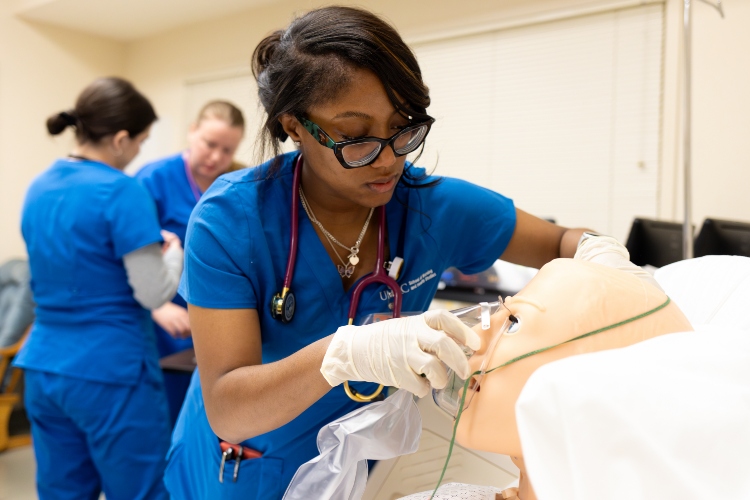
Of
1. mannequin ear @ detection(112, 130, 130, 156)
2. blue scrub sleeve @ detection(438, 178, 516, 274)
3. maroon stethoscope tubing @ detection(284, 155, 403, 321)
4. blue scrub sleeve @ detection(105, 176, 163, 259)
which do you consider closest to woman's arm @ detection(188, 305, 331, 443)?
maroon stethoscope tubing @ detection(284, 155, 403, 321)

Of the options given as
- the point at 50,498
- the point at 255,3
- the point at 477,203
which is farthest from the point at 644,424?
the point at 255,3

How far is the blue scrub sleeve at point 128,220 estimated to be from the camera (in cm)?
176

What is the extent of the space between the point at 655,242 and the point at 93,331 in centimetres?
169

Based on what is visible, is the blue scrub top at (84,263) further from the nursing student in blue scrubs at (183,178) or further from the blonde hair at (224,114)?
the blonde hair at (224,114)

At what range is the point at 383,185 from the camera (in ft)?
3.43

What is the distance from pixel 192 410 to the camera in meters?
1.26

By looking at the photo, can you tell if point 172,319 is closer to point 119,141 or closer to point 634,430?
point 119,141

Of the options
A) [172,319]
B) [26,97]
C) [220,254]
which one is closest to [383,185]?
[220,254]

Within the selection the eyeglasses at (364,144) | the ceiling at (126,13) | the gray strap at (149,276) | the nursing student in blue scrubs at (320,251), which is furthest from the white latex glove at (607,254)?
the ceiling at (126,13)

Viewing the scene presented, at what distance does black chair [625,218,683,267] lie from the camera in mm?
1755

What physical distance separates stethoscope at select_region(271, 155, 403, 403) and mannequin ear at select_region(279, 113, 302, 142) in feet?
0.24

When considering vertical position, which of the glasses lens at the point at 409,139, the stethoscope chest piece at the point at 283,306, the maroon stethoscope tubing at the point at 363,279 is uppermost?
the glasses lens at the point at 409,139

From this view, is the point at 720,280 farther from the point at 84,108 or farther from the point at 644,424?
the point at 84,108

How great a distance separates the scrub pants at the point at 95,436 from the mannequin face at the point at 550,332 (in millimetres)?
1326
